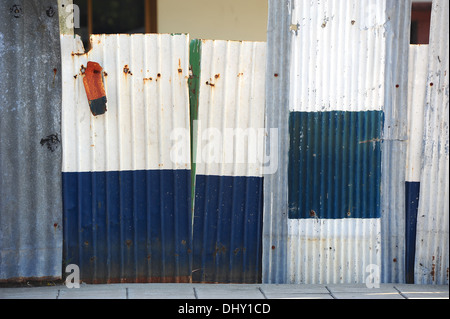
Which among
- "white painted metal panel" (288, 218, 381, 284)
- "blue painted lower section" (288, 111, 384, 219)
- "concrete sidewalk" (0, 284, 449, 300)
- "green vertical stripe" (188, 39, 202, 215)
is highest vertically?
"green vertical stripe" (188, 39, 202, 215)

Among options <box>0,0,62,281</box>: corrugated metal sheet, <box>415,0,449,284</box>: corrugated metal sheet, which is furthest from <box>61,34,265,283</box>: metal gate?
<box>415,0,449,284</box>: corrugated metal sheet

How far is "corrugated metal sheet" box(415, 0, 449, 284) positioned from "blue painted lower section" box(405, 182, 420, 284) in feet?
0.11

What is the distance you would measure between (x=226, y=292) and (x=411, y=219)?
5.67ft

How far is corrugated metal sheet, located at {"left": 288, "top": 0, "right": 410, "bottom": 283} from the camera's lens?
4.97m

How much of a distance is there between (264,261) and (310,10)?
7.13 ft

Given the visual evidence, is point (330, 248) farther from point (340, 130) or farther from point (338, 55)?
point (338, 55)

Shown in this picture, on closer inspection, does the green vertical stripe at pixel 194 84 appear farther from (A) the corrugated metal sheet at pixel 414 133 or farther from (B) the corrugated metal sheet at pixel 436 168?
(B) the corrugated metal sheet at pixel 436 168

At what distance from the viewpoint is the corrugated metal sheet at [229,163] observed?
4.95m

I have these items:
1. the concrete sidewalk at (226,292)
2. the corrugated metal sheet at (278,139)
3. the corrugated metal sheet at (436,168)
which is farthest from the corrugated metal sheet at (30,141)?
the corrugated metal sheet at (436,168)

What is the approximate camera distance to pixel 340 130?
199 inches

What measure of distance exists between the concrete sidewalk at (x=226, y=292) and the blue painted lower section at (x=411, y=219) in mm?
242

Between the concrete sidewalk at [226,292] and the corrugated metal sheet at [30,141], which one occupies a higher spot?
the corrugated metal sheet at [30,141]

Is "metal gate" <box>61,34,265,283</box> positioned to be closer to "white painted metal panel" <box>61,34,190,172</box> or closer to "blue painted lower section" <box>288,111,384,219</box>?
"white painted metal panel" <box>61,34,190,172</box>
